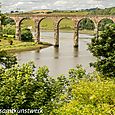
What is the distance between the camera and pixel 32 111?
24.0 m

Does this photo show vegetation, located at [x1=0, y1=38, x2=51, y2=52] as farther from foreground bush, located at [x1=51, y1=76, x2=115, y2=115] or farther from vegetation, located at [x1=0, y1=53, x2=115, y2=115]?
foreground bush, located at [x1=51, y1=76, x2=115, y2=115]

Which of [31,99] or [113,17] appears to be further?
[113,17]

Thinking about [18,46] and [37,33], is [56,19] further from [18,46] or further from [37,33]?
[18,46]

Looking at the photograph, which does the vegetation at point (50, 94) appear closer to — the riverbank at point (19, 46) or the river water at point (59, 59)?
the river water at point (59, 59)

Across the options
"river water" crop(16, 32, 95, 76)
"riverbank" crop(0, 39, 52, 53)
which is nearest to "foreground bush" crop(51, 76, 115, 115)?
"river water" crop(16, 32, 95, 76)

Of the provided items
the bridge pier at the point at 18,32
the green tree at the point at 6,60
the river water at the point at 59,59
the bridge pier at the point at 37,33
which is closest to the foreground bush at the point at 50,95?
the green tree at the point at 6,60

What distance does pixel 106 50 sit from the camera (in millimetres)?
42469

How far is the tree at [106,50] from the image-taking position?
1618 inches

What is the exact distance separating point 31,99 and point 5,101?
1768mm

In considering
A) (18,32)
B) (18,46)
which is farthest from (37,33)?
(18,46)

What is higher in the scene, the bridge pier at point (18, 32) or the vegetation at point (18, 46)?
the bridge pier at point (18, 32)

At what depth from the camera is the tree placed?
4109 cm

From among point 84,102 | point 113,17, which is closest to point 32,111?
point 84,102

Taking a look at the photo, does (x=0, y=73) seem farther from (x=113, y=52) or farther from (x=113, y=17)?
(x=113, y=17)
